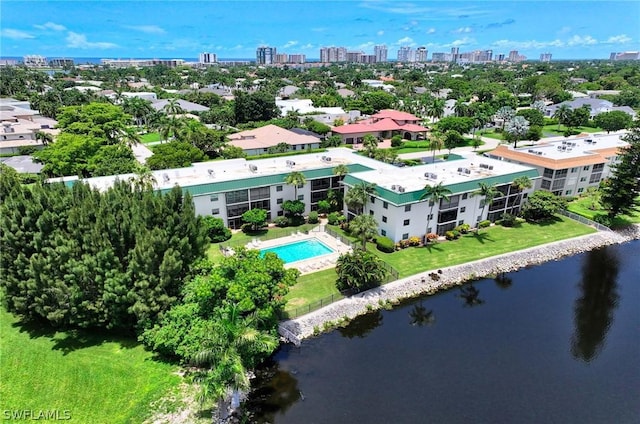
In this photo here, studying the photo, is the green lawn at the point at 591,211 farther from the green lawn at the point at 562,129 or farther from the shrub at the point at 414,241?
the green lawn at the point at 562,129

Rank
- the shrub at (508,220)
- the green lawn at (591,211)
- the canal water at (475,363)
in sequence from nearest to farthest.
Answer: the canal water at (475,363) < the shrub at (508,220) < the green lawn at (591,211)

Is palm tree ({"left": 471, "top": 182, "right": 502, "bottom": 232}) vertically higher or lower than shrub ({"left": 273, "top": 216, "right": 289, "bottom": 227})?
higher

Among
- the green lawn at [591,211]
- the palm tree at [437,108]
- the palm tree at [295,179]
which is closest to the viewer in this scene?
the palm tree at [295,179]

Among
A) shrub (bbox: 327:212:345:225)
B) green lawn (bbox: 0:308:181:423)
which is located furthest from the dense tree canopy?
shrub (bbox: 327:212:345:225)

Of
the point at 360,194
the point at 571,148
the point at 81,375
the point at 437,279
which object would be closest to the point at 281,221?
the point at 360,194

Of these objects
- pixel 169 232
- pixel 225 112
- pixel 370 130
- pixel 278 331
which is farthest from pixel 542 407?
pixel 225 112

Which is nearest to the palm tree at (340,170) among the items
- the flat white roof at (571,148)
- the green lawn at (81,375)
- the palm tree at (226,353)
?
the palm tree at (226,353)

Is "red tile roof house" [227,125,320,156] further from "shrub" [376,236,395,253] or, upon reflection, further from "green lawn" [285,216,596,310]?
"shrub" [376,236,395,253]
